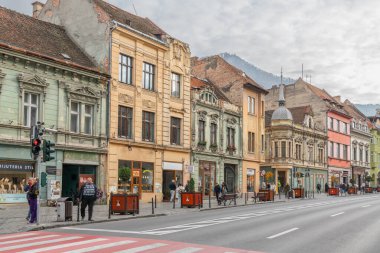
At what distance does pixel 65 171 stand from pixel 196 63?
27.7 meters

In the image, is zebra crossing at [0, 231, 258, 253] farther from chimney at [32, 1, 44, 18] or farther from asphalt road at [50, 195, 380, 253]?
chimney at [32, 1, 44, 18]

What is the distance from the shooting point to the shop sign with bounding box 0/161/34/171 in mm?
25359

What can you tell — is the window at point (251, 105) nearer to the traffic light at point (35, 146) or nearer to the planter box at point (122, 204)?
the planter box at point (122, 204)

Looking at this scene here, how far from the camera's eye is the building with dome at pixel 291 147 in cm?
6047

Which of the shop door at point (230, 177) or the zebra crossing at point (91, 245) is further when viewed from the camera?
the shop door at point (230, 177)

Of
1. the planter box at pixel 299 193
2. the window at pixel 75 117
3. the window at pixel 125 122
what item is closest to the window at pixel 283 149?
the planter box at pixel 299 193

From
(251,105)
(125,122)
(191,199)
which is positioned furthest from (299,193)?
(125,122)

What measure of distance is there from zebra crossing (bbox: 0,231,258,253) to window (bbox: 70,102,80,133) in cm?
1556

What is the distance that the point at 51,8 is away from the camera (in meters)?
36.0

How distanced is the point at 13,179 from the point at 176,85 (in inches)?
656

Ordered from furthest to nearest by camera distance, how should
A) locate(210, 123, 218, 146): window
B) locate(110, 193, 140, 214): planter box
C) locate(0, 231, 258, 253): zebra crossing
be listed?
locate(210, 123, 218, 146): window < locate(110, 193, 140, 214): planter box < locate(0, 231, 258, 253): zebra crossing


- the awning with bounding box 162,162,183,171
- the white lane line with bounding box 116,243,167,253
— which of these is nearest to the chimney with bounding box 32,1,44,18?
the awning with bounding box 162,162,183,171

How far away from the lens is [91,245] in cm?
1259

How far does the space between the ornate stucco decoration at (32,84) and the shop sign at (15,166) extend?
11.8 feet
